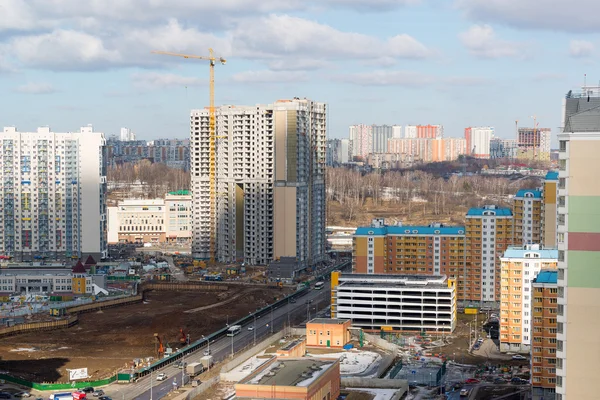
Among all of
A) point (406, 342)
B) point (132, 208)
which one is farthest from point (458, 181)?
→ point (406, 342)

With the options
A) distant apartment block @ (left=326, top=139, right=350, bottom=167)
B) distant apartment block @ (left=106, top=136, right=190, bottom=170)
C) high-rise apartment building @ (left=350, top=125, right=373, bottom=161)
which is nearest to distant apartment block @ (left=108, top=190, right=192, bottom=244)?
distant apartment block @ (left=106, top=136, right=190, bottom=170)

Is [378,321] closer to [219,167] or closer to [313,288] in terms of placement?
[313,288]

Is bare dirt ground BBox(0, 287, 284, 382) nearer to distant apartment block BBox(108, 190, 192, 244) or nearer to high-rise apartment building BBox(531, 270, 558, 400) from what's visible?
high-rise apartment building BBox(531, 270, 558, 400)

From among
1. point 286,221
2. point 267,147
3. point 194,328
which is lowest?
point 194,328

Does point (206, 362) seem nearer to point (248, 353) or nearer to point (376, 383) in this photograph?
point (248, 353)

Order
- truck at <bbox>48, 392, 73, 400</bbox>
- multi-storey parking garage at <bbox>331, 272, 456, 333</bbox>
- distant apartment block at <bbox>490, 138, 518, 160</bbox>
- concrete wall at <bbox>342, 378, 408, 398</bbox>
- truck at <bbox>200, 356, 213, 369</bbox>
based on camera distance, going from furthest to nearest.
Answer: distant apartment block at <bbox>490, 138, 518, 160</bbox>
multi-storey parking garage at <bbox>331, 272, 456, 333</bbox>
truck at <bbox>200, 356, 213, 369</bbox>
concrete wall at <bbox>342, 378, 408, 398</bbox>
truck at <bbox>48, 392, 73, 400</bbox>

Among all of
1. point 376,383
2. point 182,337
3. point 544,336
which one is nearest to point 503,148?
point 182,337

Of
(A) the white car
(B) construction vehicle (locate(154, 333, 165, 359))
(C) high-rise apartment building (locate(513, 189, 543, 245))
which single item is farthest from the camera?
(C) high-rise apartment building (locate(513, 189, 543, 245))
